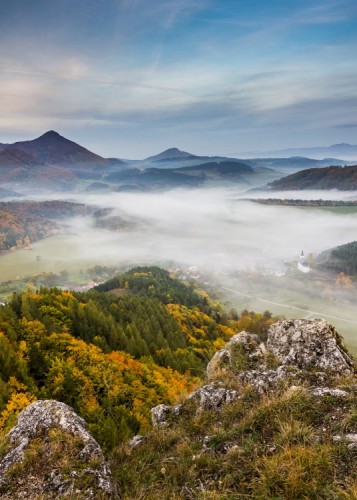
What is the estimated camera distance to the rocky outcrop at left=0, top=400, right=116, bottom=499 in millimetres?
8781

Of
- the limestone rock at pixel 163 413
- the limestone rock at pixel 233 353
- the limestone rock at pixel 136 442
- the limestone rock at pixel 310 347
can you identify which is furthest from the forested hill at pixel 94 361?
the limestone rock at pixel 310 347

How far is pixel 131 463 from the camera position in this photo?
10383 millimetres

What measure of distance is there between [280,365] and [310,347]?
5.42 feet

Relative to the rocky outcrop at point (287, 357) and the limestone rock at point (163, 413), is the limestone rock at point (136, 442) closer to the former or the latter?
the limestone rock at point (163, 413)

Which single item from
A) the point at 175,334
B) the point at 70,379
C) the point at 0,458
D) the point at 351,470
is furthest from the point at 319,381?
the point at 175,334

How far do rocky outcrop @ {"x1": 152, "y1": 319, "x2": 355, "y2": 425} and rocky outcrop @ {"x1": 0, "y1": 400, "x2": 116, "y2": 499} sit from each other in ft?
12.9

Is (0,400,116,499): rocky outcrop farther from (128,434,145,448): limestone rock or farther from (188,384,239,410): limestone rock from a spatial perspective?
(188,384,239,410): limestone rock

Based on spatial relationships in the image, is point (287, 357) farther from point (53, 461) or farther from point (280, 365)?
point (53, 461)

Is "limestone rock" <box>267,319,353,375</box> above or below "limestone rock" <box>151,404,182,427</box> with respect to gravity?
above

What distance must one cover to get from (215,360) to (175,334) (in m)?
78.9

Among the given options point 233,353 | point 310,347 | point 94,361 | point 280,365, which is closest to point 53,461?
point 233,353

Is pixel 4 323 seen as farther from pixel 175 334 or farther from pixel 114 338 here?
pixel 175 334

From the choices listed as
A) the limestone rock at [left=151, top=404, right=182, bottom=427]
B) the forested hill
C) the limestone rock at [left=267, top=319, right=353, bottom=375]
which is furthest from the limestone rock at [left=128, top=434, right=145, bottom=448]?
the limestone rock at [left=267, top=319, right=353, bottom=375]

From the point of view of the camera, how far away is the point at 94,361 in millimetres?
50781
